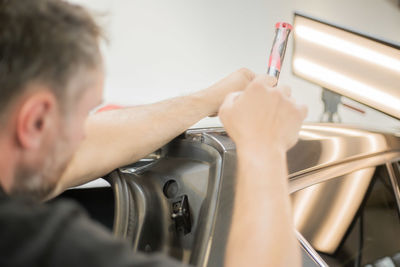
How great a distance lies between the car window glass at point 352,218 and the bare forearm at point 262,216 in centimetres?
26

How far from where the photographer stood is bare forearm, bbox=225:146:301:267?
522 mm

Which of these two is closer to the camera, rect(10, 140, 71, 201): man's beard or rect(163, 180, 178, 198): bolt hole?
rect(10, 140, 71, 201): man's beard

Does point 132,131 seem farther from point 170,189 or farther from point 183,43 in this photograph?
point 183,43

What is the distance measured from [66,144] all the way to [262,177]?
315 millimetres

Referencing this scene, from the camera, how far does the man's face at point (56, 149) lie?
46 cm

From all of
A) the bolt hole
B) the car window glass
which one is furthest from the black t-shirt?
the car window glass

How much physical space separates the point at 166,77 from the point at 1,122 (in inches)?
73.1

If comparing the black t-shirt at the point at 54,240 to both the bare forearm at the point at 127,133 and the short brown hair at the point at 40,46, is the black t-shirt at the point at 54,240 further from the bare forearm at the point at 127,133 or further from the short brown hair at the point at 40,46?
the bare forearm at the point at 127,133

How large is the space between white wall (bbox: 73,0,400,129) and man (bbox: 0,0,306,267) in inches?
41.5

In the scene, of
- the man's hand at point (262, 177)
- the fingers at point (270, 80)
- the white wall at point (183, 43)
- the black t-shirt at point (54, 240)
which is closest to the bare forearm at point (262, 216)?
the man's hand at point (262, 177)

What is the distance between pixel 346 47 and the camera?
978 millimetres

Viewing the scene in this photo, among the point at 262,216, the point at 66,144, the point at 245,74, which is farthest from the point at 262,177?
the point at 245,74

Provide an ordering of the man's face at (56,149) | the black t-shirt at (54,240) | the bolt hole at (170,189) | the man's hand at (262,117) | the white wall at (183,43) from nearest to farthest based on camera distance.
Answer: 1. the black t-shirt at (54,240)
2. the man's face at (56,149)
3. the man's hand at (262,117)
4. the bolt hole at (170,189)
5. the white wall at (183,43)

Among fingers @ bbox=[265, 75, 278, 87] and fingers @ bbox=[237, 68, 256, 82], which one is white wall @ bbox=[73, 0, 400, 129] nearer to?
fingers @ bbox=[237, 68, 256, 82]
